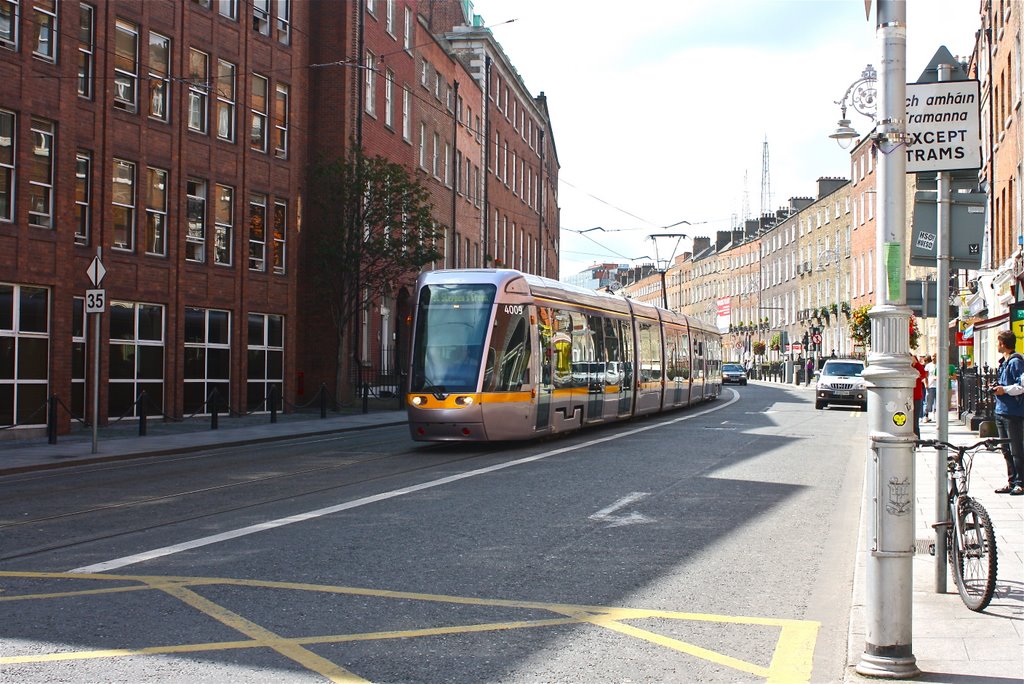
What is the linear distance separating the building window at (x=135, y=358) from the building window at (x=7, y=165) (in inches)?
168

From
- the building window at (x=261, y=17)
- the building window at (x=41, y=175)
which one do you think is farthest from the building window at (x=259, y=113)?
the building window at (x=41, y=175)

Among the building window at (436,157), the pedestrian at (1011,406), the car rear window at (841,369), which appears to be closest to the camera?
the pedestrian at (1011,406)

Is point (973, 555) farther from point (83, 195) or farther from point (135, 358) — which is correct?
point (135, 358)

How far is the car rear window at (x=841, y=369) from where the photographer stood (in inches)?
1425

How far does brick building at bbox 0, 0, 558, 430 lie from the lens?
22297mm

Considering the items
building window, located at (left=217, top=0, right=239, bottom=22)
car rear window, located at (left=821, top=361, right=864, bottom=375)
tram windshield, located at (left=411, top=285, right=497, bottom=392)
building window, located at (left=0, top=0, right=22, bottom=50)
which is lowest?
car rear window, located at (left=821, top=361, right=864, bottom=375)

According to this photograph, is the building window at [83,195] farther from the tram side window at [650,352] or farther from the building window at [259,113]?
the tram side window at [650,352]

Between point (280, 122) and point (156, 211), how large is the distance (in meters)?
6.36

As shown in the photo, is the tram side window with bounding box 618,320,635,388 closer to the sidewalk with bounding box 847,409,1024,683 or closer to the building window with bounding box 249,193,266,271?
the building window with bounding box 249,193,266,271

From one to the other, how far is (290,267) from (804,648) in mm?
27813

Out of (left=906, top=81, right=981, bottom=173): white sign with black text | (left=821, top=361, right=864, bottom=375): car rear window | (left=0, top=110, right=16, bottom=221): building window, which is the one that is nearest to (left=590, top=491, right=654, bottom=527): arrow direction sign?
(left=906, top=81, right=981, bottom=173): white sign with black text

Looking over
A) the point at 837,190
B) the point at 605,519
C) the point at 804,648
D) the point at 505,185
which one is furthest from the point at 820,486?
the point at 837,190

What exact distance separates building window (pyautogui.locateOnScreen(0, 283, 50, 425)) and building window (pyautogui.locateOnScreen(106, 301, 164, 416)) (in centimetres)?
305

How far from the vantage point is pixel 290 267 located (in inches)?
1276
